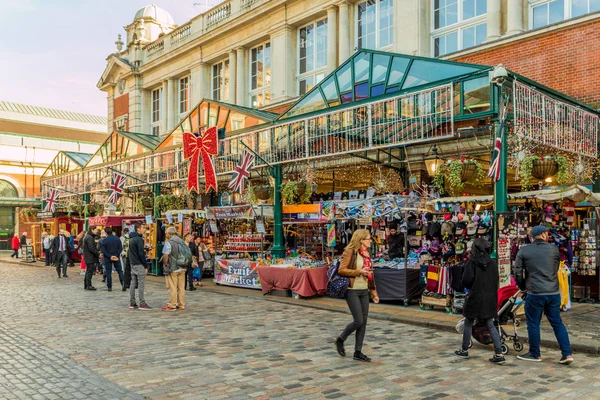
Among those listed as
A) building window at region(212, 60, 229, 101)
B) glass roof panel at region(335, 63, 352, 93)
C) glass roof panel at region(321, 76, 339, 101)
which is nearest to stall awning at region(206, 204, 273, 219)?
glass roof panel at region(321, 76, 339, 101)

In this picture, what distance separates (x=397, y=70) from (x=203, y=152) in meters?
7.03

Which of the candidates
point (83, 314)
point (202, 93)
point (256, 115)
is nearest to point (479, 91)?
point (256, 115)

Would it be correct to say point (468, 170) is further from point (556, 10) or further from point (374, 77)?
point (556, 10)

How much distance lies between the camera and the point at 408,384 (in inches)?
247

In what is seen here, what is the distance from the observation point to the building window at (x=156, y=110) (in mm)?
29812

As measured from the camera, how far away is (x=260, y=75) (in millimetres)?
23609

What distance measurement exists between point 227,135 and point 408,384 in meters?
12.8

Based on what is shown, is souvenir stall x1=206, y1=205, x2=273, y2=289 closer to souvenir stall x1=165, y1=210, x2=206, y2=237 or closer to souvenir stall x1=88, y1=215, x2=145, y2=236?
souvenir stall x1=165, y1=210, x2=206, y2=237

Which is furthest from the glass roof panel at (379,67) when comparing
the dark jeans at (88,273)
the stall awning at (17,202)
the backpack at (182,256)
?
the stall awning at (17,202)

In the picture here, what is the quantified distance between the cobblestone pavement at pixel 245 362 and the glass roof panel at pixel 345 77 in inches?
228

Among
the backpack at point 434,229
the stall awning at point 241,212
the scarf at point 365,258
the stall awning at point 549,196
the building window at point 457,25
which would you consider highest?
the building window at point 457,25

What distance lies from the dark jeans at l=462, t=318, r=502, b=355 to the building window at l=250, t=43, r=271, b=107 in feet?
54.5

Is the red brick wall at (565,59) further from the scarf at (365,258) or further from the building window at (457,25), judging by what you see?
the scarf at (365,258)

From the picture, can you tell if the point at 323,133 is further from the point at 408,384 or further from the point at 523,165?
the point at 408,384
